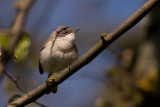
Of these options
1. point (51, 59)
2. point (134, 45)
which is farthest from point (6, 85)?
point (134, 45)

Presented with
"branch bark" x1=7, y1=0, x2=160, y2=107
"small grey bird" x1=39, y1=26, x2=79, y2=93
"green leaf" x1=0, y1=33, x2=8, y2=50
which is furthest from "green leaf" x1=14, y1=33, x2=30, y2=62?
"small grey bird" x1=39, y1=26, x2=79, y2=93

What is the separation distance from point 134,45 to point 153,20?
378 centimetres

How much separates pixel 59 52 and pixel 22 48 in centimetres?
99

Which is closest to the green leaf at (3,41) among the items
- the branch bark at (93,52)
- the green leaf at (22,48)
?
the green leaf at (22,48)

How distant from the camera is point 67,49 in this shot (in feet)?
11.9

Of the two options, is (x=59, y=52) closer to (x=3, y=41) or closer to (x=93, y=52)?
(x=3, y=41)

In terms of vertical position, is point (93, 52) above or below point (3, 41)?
below

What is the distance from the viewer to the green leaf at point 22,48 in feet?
8.44

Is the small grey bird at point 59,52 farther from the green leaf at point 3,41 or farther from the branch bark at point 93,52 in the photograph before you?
the green leaf at point 3,41

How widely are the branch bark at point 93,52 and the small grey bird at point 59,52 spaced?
3.27ft

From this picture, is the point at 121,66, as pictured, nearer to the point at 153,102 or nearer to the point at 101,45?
the point at 153,102

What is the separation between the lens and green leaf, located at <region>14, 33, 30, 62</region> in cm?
257

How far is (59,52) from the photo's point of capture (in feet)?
11.9

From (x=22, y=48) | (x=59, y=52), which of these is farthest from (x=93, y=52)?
(x=59, y=52)
